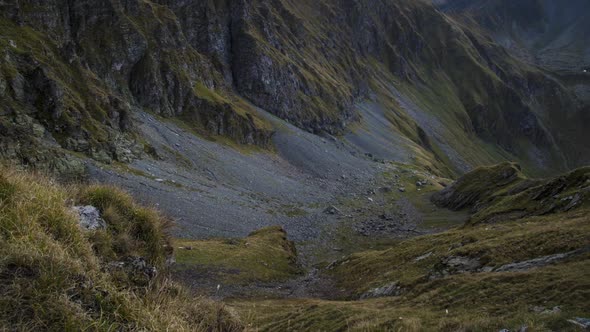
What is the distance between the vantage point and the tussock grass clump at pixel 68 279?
6.35 meters

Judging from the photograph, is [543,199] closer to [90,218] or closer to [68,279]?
[90,218]

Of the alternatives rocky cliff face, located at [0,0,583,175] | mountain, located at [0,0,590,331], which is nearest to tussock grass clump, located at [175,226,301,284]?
mountain, located at [0,0,590,331]

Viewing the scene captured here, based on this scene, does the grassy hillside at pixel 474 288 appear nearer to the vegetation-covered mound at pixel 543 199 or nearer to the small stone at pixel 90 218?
the vegetation-covered mound at pixel 543 199

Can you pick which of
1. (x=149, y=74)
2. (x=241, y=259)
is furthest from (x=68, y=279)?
(x=149, y=74)

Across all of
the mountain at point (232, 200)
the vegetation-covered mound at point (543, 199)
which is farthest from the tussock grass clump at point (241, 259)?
the vegetation-covered mound at point (543, 199)

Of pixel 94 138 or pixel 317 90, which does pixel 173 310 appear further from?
pixel 317 90

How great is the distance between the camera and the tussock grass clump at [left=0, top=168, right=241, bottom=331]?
6.35m

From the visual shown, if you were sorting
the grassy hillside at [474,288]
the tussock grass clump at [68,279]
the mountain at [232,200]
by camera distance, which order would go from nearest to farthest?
the tussock grass clump at [68,279] < the mountain at [232,200] < the grassy hillside at [474,288]

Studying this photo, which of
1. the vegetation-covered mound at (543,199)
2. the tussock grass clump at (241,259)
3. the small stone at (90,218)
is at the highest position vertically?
the small stone at (90,218)

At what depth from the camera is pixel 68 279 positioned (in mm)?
6914

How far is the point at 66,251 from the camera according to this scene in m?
7.41

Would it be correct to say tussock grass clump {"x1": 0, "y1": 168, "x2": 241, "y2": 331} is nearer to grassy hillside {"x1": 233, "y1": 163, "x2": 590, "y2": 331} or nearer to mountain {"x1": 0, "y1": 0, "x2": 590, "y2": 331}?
mountain {"x1": 0, "y1": 0, "x2": 590, "y2": 331}

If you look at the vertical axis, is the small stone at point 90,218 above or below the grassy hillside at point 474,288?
above

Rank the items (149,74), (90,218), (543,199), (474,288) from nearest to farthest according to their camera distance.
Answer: (90,218)
(474,288)
(543,199)
(149,74)
